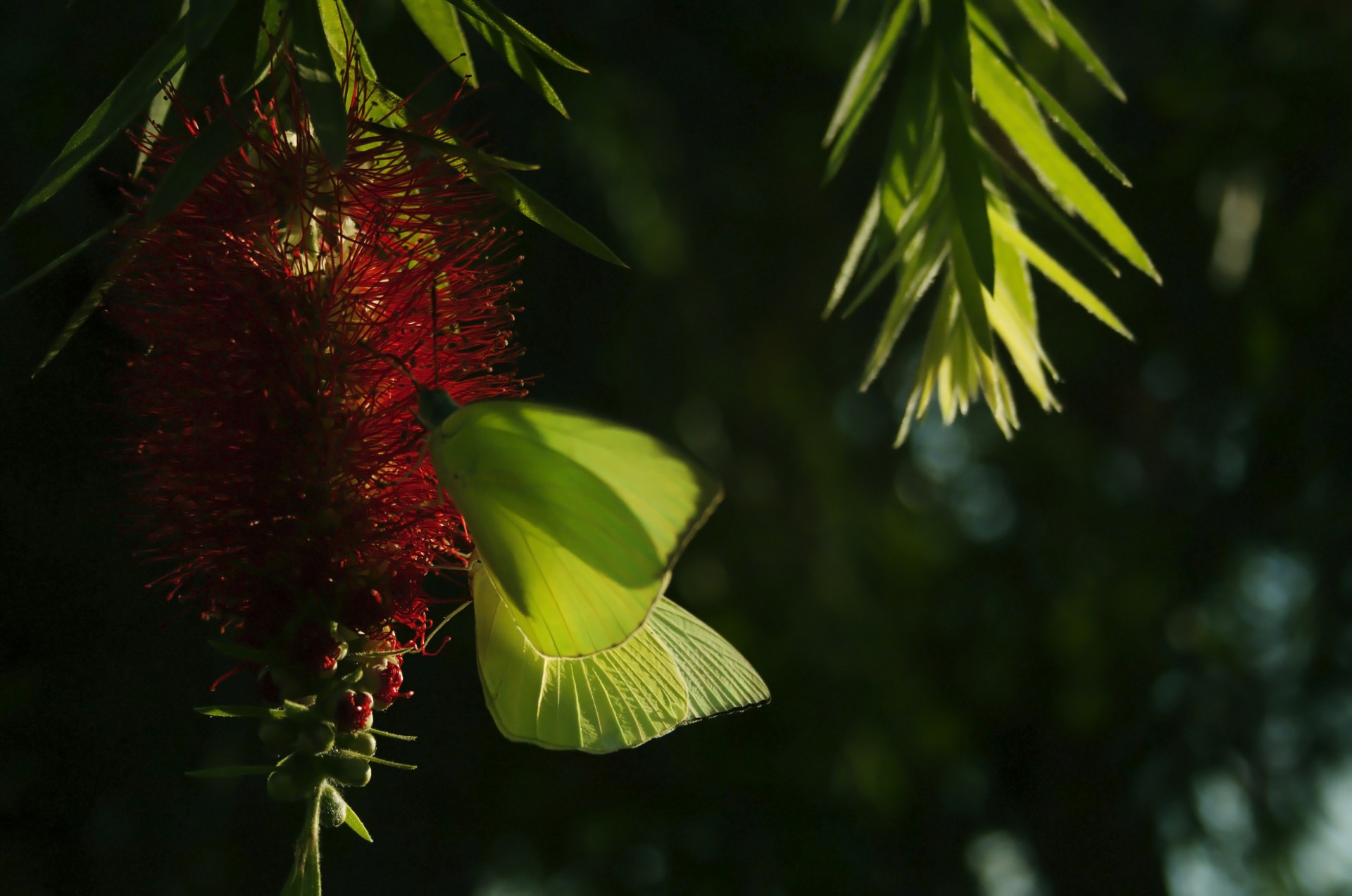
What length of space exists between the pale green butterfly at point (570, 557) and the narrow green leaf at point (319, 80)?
0.27 meters

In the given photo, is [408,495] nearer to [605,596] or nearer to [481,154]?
[605,596]

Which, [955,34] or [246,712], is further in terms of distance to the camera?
[955,34]

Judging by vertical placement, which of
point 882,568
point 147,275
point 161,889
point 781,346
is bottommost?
point 161,889

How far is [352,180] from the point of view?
3.25ft

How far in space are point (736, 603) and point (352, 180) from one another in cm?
262

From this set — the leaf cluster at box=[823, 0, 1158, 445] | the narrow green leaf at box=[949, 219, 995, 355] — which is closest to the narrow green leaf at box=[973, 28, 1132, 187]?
the leaf cluster at box=[823, 0, 1158, 445]

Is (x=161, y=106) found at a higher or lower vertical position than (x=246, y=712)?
higher

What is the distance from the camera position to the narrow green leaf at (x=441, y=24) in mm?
1074

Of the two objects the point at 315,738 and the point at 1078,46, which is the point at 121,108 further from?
the point at 1078,46

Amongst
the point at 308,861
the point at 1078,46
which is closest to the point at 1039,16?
the point at 1078,46

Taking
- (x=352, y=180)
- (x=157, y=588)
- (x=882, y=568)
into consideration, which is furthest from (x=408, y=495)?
(x=882, y=568)

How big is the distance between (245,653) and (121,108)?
410 millimetres

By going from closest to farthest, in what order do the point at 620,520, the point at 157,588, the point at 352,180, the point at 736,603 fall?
the point at 352,180 → the point at 620,520 → the point at 157,588 → the point at 736,603

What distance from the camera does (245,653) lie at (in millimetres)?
855
